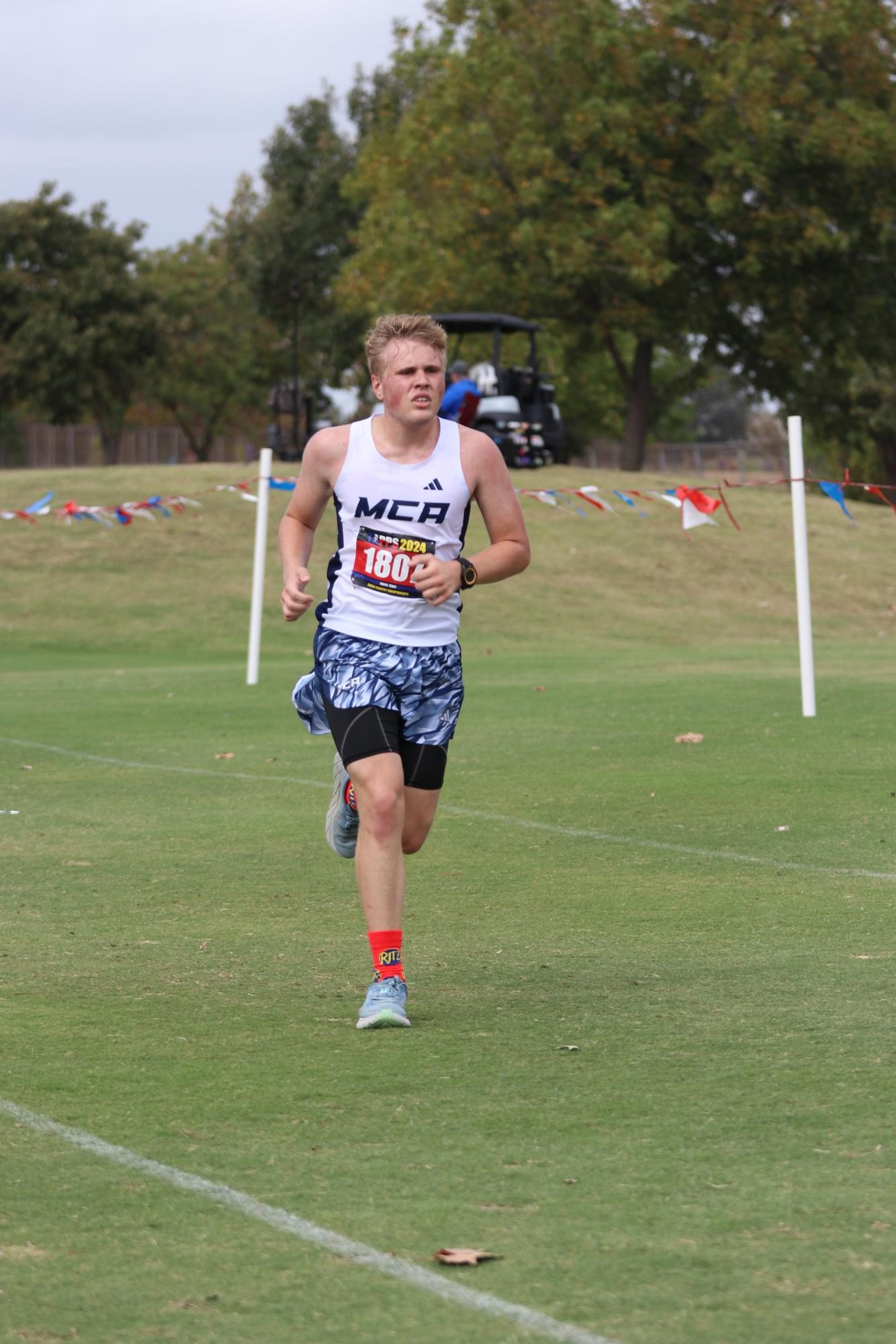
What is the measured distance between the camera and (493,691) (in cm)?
1738

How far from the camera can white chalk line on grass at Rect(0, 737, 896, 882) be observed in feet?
26.1

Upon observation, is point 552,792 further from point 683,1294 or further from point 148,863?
point 683,1294

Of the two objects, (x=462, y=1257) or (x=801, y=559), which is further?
(x=801, y=559)

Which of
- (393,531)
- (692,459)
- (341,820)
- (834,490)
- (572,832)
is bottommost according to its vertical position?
(572,832)

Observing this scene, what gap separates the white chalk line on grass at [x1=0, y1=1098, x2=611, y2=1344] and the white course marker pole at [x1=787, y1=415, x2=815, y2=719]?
945cm

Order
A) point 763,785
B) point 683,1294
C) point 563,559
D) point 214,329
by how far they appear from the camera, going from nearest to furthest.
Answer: point 683,1294 < point 763,785 < point 563,559 < point 214,329

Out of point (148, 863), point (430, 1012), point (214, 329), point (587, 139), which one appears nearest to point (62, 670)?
point (148, 863)

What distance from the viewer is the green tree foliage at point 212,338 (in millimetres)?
71500

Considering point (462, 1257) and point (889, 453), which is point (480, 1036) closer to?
point (462, 1257)

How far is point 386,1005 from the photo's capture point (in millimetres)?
5328

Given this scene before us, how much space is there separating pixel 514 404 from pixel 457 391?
376 inches

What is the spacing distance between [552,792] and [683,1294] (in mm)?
7374

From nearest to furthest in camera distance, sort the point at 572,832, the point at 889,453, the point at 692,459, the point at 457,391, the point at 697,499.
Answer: the point at 572,832, the point at 697,499, the point at 457,391, the point at 889,453, the point at 692,459

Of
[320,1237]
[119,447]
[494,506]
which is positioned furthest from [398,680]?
[119,447]
